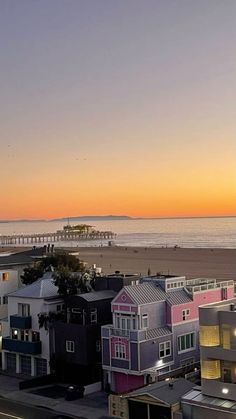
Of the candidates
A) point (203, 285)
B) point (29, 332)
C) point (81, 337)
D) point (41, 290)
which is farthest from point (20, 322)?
point (203, 285)

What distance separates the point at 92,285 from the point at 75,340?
5268 millimetres

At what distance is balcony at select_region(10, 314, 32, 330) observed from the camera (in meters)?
38.8

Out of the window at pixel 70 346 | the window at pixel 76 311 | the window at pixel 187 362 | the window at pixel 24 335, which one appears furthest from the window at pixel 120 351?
the window at pixel 24 335

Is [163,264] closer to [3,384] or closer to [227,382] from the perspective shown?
[3,384]

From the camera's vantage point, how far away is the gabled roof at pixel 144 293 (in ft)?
112

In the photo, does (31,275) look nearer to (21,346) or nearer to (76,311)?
(21,346)

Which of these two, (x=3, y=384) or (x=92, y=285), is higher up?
(x=92, y=285)

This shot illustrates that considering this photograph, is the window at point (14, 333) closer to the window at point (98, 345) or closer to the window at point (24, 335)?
the window at point (24, 335)

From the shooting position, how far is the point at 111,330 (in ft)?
113

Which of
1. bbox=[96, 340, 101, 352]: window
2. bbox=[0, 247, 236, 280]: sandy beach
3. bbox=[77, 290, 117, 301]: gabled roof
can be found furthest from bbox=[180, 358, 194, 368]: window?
bbox=[0, 247, 236, 280]: sandy beach

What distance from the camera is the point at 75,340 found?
36156 millimetres

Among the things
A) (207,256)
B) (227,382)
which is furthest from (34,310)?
(207,256)

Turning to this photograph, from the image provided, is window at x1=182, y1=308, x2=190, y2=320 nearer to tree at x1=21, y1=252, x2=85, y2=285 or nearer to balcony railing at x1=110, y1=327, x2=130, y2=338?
balcony railing at x1=110, y1=327, x2=130, y2=338

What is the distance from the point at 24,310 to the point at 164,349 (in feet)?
34.3
